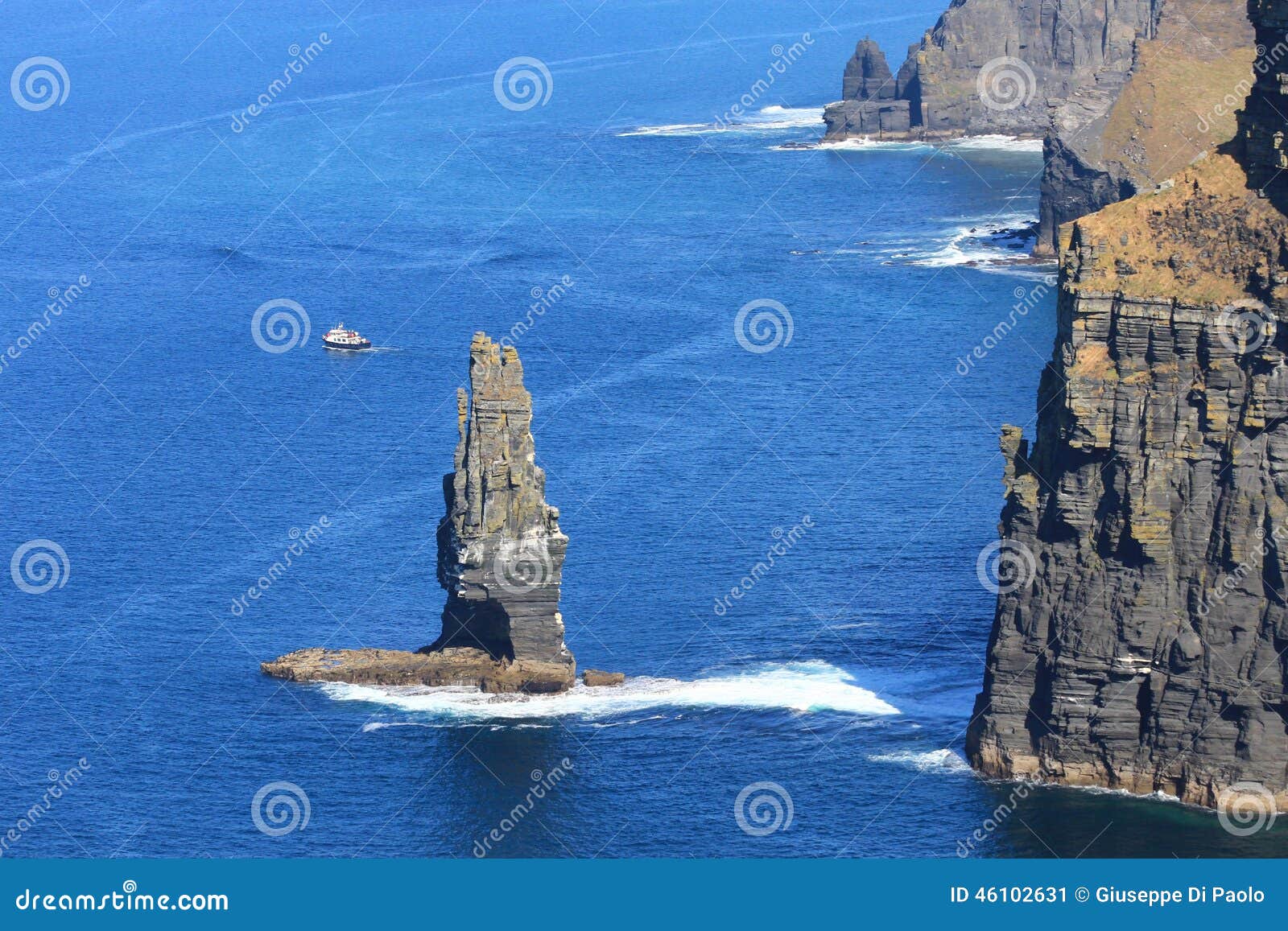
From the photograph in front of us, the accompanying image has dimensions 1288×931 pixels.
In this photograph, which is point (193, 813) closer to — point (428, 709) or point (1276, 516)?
point (428, 709)

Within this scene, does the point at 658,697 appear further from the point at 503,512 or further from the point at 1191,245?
the point at 1191,245

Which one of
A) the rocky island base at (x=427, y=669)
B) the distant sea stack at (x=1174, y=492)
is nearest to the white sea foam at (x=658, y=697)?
the rocky island base at (x=427, y=669)

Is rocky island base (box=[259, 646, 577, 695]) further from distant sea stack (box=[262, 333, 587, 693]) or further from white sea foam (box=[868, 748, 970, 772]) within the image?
white sea foam (box=[868, 748, 970, 772])

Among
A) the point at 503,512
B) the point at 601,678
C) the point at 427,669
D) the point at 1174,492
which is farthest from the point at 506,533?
the point at 1174,492

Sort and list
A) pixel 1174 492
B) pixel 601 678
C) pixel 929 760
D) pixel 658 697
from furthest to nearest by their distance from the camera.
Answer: pixel 601 678 → pixel 658 697 → pixel 929 760 → pixel 1174 492

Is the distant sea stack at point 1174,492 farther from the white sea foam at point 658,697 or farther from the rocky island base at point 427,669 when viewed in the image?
the rocky island base at point 427,669

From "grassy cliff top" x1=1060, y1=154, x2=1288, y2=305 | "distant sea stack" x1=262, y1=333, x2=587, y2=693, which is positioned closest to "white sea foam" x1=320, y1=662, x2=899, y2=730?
"distant sea stack" x1=262, y1=333, x2=587, y2=693
